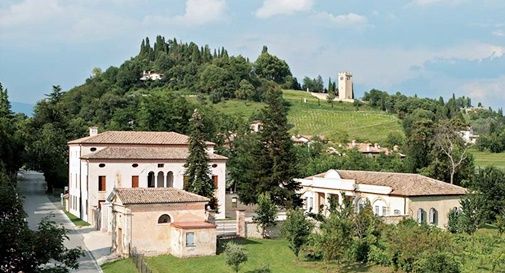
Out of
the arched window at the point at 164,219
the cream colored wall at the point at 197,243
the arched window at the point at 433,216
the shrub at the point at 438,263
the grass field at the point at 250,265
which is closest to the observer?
the shrub at the point at 438,263

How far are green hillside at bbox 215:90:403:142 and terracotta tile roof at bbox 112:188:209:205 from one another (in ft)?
217

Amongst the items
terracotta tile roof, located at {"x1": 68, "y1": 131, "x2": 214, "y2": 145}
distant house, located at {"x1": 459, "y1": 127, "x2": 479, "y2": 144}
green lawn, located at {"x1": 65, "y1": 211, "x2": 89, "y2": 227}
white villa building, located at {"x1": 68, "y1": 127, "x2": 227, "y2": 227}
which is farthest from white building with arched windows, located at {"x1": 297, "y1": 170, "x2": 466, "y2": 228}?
distant house, located at {"x1": 459, "y1": 127, "x2": 479, "y2": 144}

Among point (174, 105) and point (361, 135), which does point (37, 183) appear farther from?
point (361, 135)

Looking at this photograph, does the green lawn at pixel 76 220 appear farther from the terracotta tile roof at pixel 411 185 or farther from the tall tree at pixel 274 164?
the terracotta tile roof at pixel 411 185

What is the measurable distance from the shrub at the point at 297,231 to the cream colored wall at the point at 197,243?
394 cm

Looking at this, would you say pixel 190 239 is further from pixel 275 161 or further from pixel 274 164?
pixel 275 161

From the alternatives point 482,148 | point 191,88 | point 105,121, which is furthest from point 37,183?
point 482,148

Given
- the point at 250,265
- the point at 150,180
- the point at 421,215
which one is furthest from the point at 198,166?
the point at 421,215

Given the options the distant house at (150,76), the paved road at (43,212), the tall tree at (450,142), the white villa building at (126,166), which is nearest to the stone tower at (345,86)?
the distant house at (150,76)

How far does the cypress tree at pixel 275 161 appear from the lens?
147 feet

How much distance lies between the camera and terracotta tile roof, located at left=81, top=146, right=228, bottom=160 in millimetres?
47438

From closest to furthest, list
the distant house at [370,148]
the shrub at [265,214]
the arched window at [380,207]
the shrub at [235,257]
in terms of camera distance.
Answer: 1. the shrub at [235,257]
2. the shrub at [265,214]
3. the arched window at [380,207]
4. the distant house at [370,148]

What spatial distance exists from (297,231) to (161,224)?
24.4ft

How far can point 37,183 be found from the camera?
79312 mm
